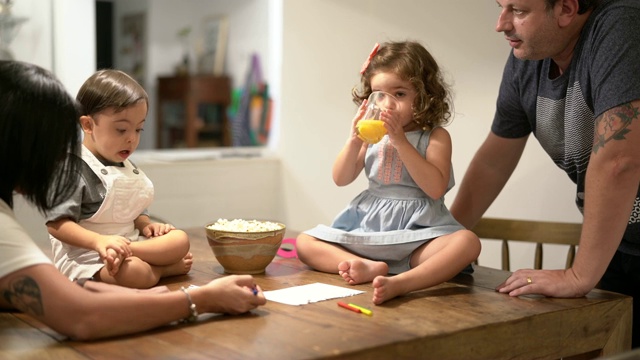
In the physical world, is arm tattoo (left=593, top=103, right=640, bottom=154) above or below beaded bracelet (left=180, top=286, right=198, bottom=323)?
above

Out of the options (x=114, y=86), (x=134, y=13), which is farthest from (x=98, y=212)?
(x=134, y=13)

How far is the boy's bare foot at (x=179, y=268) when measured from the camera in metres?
1.78

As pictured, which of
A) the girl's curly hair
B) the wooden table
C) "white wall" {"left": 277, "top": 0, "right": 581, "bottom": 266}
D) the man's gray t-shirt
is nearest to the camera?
the wooden table

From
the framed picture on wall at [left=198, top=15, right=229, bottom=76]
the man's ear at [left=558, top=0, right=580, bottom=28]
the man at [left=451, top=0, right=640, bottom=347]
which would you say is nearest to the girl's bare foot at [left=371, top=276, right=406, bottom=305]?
the man at [left=451, top=0, right=640, bottom=347]

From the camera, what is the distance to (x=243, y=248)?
1818 mm

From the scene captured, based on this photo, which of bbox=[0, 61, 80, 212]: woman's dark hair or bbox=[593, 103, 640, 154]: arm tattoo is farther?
bbox=[593, 103, 640, 154]: arm tattoo

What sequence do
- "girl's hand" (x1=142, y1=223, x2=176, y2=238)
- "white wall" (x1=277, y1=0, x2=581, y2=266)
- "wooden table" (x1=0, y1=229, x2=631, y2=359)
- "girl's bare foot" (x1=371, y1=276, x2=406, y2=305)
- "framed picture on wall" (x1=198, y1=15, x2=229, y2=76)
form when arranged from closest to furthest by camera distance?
"wooden table" (x1=0, y1=229, x2=631, y2=359), "girl's bare foot" (x1=371, y1=276, x2=406, y2=305), "girl's hand" (x1=142, y1=223, x2=176, y2=238), "white wall" (x1=277, y1=0, x2=581, y2=266), "framed picture on wall" (x1=198, y1=15, x2=229, y2=76)

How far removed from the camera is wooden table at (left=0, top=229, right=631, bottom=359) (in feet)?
4.05

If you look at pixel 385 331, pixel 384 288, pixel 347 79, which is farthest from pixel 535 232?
pixel 347 79

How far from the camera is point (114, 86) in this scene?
1663 millimetres

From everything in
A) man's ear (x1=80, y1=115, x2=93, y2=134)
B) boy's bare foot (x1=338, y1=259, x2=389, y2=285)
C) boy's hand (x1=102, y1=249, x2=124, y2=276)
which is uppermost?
man's ear (x1=80, y1=115, x2=93, y2=134)

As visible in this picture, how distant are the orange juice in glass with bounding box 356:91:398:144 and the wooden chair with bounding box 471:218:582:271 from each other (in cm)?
62

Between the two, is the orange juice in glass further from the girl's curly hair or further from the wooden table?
the wooden table

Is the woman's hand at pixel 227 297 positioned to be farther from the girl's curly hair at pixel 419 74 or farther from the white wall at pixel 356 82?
the white wall at pixel 356 82
